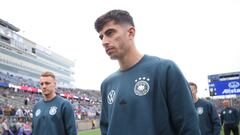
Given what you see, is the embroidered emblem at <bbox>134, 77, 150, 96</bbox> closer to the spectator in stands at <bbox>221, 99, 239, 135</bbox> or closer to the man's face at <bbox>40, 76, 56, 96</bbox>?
the man's face at <bbox>40, 76, 56, 96</bbox>

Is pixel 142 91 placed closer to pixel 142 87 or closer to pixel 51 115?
pixel 142 87

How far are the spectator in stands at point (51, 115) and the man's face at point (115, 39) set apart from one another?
305 centimetres

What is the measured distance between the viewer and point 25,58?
275 feet

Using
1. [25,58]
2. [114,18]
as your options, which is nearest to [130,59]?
[114,18]

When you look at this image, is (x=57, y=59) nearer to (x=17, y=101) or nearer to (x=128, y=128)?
(x=17, y=101)

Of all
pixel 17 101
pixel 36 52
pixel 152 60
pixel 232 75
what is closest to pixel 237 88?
pixel 232 75

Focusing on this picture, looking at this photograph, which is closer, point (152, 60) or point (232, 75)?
point (152, 60)

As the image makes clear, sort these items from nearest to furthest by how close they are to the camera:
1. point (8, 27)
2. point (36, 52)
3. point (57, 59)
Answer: point (8, 27) → point (36, 52) → point (57, 59)

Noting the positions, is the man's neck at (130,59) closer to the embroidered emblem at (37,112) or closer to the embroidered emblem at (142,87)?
the embroidered emblem at (142,87)

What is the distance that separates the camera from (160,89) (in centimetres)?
268

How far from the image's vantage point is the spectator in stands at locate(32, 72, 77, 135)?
5.56 metres

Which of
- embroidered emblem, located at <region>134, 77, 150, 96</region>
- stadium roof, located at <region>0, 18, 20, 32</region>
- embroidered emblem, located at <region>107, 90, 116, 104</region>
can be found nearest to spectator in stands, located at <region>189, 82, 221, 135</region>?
embroidered emblem, located at <region>107, 90, 116, 104</region>

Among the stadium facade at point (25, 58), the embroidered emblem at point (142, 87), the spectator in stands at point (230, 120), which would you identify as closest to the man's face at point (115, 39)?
the embroidered emblem at point (142, 87)

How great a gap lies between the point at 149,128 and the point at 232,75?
108ft
